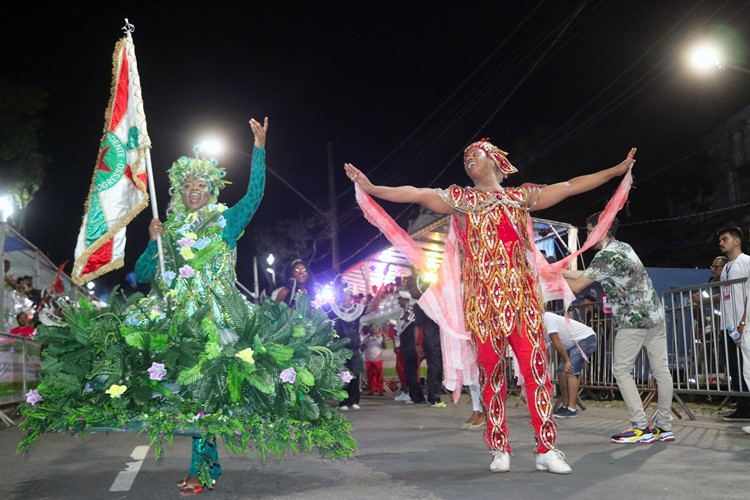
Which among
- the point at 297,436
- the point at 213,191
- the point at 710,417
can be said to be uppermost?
the point at 213,191

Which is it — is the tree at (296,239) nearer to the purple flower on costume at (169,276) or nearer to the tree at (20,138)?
the tree at (20,138)

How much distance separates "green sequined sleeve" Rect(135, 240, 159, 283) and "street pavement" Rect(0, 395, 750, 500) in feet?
4.77

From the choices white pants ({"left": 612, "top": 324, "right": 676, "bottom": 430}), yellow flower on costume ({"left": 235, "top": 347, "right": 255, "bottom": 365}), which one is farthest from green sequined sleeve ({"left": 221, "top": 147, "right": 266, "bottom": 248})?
white pants ({"left": 612, "top": 324, "right": 676, "bottom": 430})

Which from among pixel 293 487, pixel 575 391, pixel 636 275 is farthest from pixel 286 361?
pixel 575 391

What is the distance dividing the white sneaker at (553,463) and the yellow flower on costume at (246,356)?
2.15 meters

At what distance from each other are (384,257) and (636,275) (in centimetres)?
1822

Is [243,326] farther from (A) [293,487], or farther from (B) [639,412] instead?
(B) [639,412]

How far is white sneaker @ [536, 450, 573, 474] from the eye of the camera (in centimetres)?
454

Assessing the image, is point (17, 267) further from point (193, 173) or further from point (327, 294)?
point (193, 173)

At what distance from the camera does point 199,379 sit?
150 inches

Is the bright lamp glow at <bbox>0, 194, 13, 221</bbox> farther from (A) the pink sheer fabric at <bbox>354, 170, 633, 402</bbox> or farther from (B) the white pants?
(B) the white pants

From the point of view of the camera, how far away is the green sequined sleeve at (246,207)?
→ 16.8ft

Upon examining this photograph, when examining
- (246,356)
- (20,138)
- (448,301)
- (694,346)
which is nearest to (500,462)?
(448,301)

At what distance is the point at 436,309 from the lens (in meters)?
5.28
